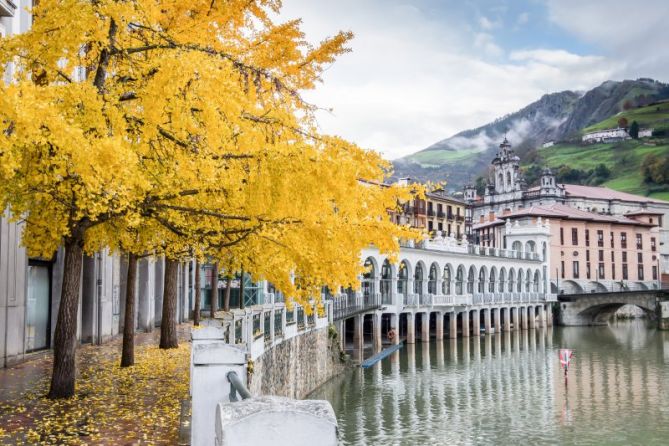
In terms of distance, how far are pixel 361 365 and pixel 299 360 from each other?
1078 cm

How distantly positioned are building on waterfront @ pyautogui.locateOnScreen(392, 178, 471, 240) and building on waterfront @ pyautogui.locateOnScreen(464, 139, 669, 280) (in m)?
21.2

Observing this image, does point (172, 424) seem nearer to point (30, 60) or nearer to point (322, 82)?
point (30, 60)

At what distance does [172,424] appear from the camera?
10.7 metres

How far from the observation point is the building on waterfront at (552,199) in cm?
11412

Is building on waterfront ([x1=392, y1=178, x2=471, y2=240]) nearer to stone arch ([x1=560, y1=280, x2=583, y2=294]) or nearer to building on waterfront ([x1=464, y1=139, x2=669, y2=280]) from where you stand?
stone arch ([x1=560, y1=280, x2=583, y2=294])

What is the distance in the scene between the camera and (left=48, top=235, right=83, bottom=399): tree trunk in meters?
12.5

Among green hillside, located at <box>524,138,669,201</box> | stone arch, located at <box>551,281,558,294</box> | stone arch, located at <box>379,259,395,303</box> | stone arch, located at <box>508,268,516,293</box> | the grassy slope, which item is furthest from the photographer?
the grassy slope

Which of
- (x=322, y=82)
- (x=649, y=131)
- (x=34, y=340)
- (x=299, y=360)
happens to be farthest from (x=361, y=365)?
(x=649, y=131)

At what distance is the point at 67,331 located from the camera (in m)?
12.6

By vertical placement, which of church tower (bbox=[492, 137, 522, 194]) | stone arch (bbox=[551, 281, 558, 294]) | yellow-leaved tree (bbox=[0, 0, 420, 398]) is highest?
church tower (bbox=[492, 137, 522, 194])

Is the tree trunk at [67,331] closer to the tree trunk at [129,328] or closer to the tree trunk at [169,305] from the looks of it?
the tree trunk at [129,328]

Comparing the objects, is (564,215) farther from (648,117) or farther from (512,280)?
(648,117)

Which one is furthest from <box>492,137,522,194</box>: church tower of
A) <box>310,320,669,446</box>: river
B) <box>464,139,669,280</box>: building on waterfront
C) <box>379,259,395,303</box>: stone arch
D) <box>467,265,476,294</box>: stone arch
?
<box>310,320,669,446</box>: river

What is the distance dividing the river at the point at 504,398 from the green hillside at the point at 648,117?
477 feet
